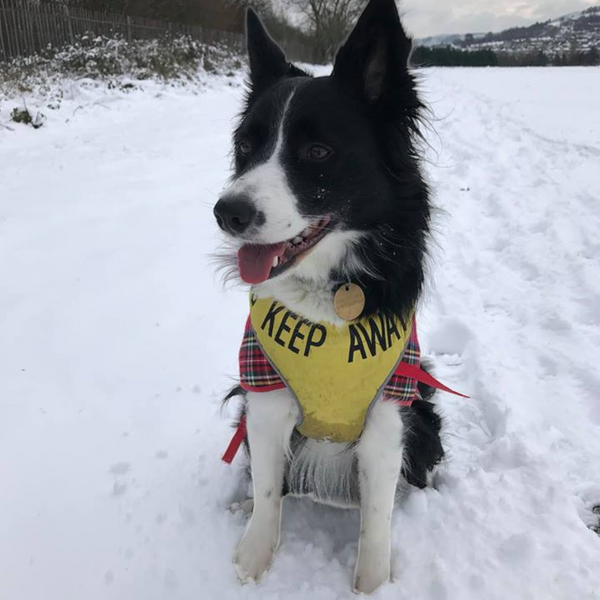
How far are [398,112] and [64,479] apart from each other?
2119mm

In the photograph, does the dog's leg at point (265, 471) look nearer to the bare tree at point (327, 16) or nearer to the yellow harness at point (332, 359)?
the yellow harness at point (332, 359)

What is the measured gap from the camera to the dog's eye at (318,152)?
1812 millimetres

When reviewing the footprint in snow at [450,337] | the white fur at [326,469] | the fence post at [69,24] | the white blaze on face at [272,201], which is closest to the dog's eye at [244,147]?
the white blaze on face at [272,201]

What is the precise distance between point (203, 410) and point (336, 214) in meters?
1.50

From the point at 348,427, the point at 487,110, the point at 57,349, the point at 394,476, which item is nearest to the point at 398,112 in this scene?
the point at 348,427

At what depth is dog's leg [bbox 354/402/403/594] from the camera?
6.35 feet

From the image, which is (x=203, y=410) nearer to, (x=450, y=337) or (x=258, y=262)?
(x=258, y=262)

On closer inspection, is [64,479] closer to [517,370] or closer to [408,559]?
[408,559]

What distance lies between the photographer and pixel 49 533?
207 centimetres

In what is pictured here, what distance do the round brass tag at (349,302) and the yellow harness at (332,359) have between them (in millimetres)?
39

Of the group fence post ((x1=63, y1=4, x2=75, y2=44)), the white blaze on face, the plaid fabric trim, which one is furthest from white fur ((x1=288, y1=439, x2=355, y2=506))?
fence post ((x1=63, y1=4, x2=75, y2=44))

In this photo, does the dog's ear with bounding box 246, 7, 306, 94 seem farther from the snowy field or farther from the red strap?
the red strap

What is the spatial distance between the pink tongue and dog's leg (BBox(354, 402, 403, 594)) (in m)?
0.66

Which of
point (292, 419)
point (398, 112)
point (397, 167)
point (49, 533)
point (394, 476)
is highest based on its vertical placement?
point (398, 112)
